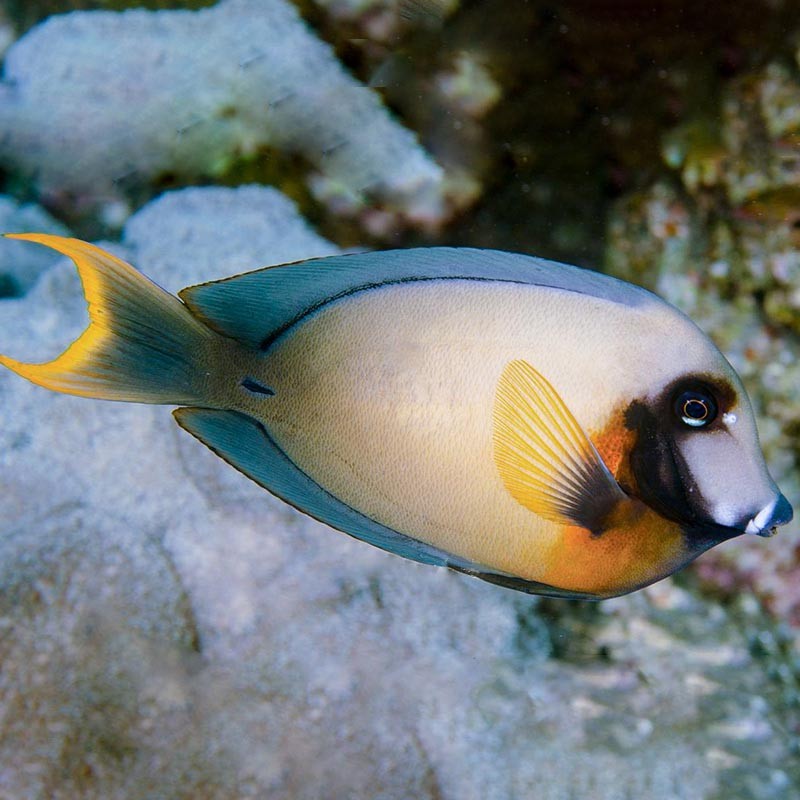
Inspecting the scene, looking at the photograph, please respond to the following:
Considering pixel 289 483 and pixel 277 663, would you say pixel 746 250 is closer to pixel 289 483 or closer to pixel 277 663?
pixel 289 483

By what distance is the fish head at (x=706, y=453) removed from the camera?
1147mm

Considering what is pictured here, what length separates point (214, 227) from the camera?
7.59ft

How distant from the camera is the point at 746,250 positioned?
205 cm

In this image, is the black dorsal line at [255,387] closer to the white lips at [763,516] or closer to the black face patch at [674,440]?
the black face patch at [674,440]

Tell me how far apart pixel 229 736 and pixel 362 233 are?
1.60m

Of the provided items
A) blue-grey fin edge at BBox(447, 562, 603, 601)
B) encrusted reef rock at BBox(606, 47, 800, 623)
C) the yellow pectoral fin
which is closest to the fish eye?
the yellow pectoral fin

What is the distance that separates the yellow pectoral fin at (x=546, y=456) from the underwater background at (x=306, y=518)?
2.31 feet

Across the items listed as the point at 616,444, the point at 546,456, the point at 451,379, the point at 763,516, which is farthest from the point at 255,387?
the point at 763,516

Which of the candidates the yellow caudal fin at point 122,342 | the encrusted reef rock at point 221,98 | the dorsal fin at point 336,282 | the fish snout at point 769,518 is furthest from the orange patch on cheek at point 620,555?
the encrusted reef rock at point 221,98

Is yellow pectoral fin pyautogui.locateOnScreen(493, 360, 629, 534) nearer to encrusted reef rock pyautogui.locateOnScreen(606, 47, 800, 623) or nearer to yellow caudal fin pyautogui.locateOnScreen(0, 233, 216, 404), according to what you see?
yellow caudal fin pyautogui.locateOnScreen(0, 233, 216, 404)

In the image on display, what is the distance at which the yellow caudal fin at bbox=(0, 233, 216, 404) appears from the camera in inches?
44.2

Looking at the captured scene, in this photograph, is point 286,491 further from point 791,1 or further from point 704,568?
point 791,1

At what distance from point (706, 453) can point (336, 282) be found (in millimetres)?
649

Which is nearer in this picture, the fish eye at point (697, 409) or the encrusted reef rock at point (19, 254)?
the fish eye at point (697, 409)
